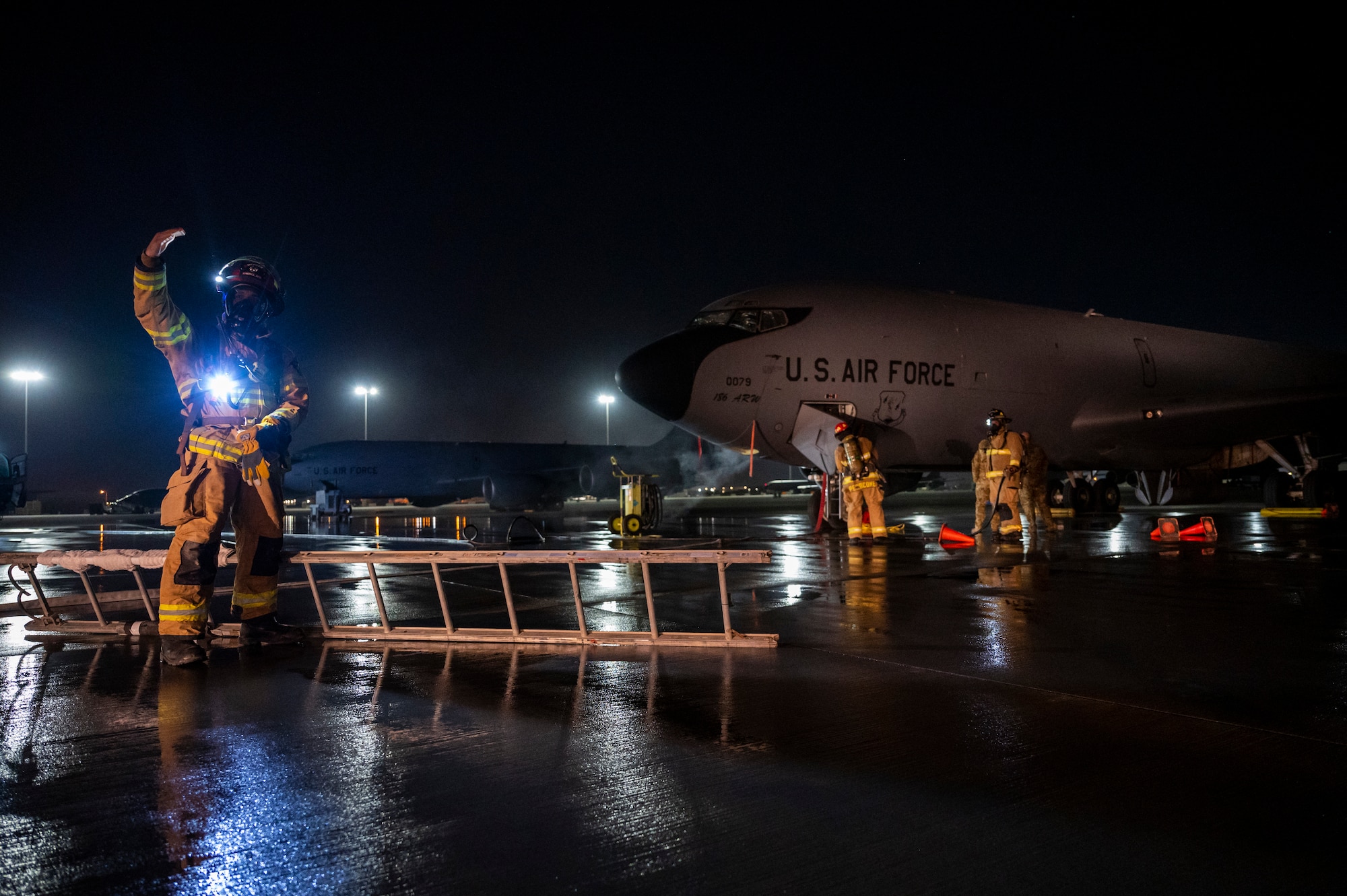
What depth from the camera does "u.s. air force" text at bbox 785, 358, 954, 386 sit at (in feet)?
44.4

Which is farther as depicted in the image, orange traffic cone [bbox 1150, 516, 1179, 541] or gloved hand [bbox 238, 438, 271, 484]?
orange traffic cone [bbox 1150, 516, 1179, 541]

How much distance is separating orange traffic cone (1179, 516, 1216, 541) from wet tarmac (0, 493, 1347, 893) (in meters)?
6.46

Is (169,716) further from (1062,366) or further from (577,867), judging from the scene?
(1062,366)

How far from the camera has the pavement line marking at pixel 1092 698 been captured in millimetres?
3047

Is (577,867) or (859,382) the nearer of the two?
(577,867)

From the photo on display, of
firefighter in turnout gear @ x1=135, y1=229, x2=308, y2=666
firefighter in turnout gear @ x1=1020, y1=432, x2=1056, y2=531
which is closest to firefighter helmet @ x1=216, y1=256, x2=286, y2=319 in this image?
firefighter in turnout gear @ x1=135, y1=229, x2=308, y2=666

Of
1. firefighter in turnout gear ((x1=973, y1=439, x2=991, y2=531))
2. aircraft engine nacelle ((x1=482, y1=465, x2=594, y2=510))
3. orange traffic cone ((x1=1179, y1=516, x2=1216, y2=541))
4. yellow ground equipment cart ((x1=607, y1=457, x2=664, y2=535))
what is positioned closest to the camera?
orange traffic cone ((x1=1179, y1=516, x2=1216, y2=541))

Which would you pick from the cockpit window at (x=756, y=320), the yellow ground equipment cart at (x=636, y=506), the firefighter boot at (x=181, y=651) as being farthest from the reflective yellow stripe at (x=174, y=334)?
the yellow ground equipment cart at (x=636, y=506)

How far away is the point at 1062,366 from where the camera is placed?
51.3 ft

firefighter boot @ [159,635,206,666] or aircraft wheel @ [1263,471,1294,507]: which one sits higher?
aircraft wheel @ [1263,471,1294,507]

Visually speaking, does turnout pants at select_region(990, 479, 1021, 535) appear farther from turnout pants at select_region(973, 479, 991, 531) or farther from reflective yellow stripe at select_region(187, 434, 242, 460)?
reflective yellow stripe at select_region(187, 434, 242, 460)

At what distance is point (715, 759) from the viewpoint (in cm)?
290

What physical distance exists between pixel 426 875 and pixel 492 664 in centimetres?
265

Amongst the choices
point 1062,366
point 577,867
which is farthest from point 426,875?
point 1062,366
